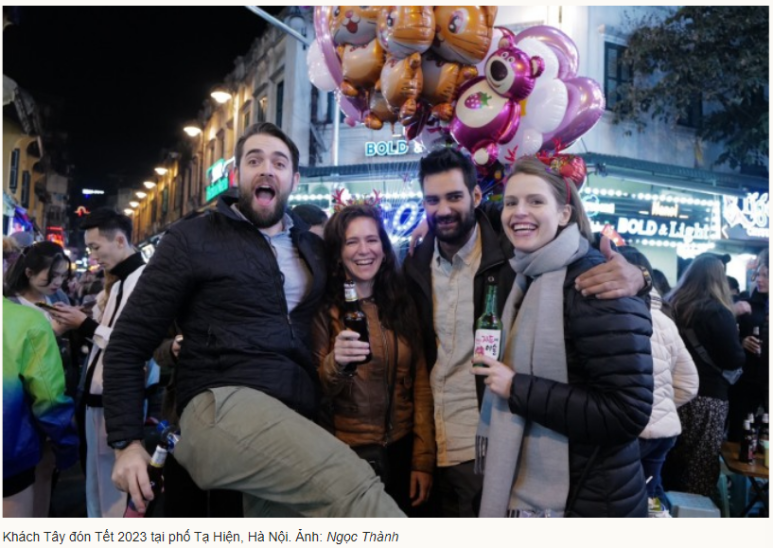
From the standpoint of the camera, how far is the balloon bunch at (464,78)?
10.3ft

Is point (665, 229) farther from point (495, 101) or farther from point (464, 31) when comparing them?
point (464, 31)

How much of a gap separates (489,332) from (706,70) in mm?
11591

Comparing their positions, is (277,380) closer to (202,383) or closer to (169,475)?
(202,383)

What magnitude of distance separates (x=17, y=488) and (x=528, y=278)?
281 centimetres

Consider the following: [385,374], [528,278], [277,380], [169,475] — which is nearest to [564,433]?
[528,278]

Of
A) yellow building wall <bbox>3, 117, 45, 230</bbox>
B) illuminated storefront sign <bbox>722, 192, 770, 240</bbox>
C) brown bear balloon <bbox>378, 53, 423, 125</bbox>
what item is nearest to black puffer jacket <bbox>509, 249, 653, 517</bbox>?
brown bear balloon <bbox>378, 53, 423, 125</bbox>

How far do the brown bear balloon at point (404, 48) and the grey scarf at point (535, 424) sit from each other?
154 centimetres

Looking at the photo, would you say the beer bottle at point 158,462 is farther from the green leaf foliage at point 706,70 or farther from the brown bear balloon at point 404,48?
the green leaf foliage at point 706,70

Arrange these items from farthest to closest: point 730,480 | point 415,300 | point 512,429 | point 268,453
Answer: point 730,480
point 415,300
point 512,429
point 268,453

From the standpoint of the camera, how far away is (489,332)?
2.10 meters

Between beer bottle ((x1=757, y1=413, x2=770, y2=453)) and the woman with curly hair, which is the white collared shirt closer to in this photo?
the woman with curly hair

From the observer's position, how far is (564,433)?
1.97m

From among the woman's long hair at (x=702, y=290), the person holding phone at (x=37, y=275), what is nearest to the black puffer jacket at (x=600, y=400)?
the woman's long hair at (x=702, y=290)

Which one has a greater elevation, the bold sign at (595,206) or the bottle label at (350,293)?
the bold sign at (595,206)
